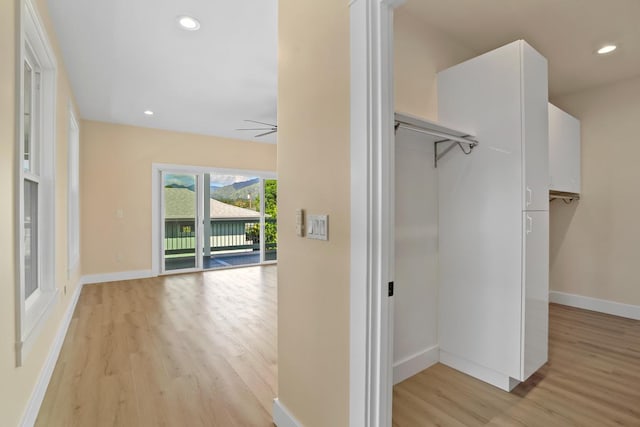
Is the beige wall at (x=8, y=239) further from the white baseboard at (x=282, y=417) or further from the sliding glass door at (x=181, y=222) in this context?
the sliding glass door at (x=181, y=222)

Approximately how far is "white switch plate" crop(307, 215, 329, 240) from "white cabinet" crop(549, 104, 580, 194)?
9.73 ft

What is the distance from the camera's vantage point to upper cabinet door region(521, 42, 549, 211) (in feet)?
6.66

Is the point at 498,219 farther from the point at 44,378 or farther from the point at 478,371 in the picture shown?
the point at 44,378

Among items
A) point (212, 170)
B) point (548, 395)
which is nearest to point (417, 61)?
point (548, 395)

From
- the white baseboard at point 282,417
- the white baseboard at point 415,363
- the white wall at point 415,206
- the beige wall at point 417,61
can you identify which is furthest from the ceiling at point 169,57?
the white baseboard at point 415,363

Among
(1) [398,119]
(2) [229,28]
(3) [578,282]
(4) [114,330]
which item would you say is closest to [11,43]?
(2) [229,28]

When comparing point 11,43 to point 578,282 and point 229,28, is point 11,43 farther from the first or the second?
point 578,282

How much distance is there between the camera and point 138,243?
554 centimetres

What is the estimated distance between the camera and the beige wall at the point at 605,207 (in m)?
3.52

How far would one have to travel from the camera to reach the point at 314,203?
153cm

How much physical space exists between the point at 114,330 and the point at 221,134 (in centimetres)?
405

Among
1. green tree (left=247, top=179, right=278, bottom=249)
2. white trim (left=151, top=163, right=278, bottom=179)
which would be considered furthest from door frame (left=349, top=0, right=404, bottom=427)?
green tree (left=247, top=179, right=278, bottom=249)

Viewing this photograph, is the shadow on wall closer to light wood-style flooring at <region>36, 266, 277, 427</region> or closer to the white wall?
the white wall

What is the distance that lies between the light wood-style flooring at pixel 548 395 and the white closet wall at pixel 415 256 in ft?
0.66
